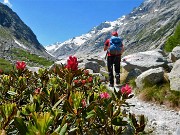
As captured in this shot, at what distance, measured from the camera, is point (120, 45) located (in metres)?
16.0

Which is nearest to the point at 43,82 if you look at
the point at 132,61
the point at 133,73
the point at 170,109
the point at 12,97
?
the point at 12,97

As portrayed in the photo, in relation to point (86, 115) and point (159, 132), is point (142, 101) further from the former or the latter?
point (86, 115)

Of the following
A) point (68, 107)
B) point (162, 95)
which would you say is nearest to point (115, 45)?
point (162, 95)

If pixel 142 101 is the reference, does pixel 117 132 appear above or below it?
below

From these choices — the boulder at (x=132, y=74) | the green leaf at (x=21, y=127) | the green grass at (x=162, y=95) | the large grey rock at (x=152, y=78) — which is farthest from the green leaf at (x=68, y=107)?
the boulder at (x=132, y=74)

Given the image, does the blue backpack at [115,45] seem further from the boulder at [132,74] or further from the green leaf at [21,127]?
the green leaf at [21,127]

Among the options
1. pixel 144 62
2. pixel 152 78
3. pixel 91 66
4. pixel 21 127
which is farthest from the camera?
pixel 91 66

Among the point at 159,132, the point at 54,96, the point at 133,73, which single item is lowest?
the point at 159,132

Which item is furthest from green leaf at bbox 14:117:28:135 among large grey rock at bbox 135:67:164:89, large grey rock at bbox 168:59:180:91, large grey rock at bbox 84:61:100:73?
large grey rock at bbox 84:61:100:73

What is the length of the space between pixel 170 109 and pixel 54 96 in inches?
318

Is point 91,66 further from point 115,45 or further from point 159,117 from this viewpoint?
point 159,117

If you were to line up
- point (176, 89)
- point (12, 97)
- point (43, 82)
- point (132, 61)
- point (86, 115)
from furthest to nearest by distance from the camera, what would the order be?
point (132, 61), point (176, 89), point (43, 82), point (12, 97), point (86, 115)

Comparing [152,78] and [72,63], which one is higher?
[152,78]

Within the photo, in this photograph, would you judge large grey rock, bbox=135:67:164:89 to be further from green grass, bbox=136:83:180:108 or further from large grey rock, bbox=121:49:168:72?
large grey rock, bbox=121:49:168:72
